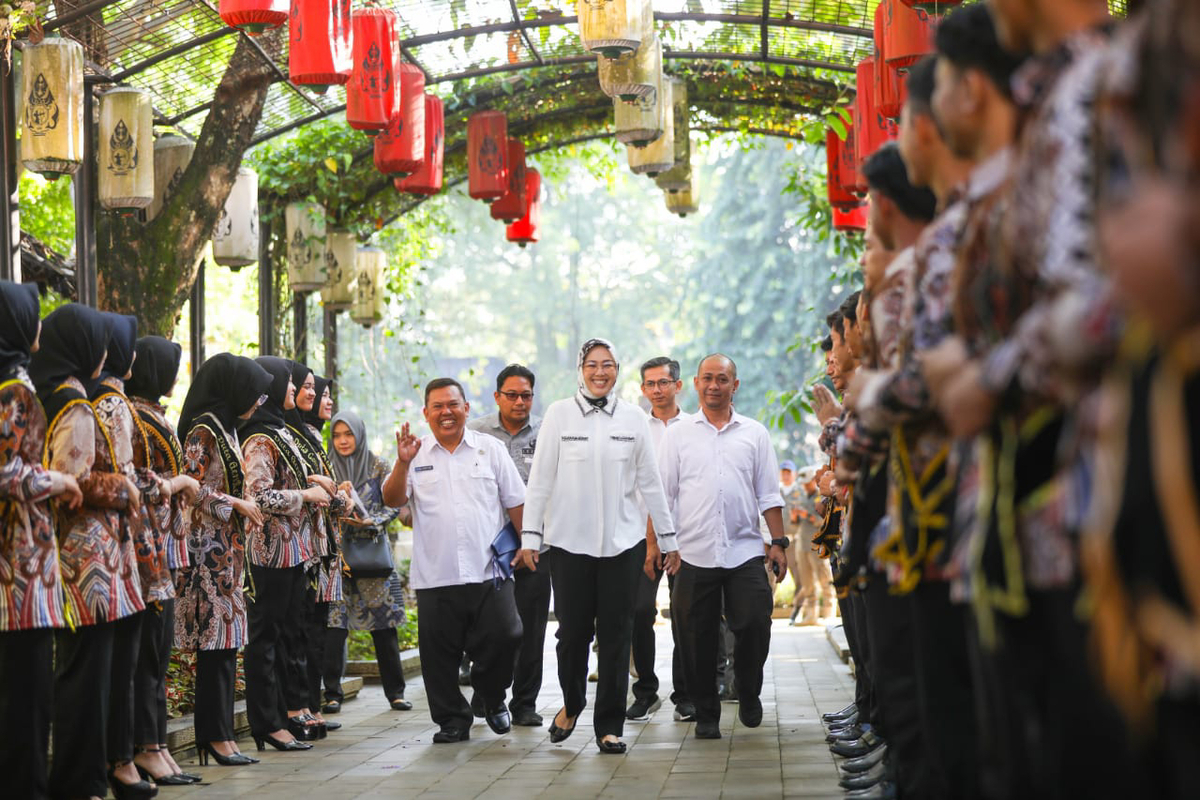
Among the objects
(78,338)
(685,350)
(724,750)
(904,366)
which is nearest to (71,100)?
(78,338)

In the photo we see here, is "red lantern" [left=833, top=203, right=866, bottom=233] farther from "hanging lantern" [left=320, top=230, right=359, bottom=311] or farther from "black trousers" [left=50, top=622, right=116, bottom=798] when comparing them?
"black trousers" [left=50, top=622, right=116, bottom=798]

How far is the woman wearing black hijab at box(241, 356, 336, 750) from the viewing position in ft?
26.1

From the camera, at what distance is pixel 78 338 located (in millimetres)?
6078

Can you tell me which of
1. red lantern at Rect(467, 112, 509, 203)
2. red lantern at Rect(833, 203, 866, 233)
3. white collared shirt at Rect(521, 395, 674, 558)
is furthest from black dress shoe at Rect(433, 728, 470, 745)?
red lantern at Rect(833, 203, 866, 233)

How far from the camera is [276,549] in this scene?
26.4ft

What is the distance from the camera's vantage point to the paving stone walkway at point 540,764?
22.0 ft

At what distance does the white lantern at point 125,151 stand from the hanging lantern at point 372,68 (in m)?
1.50

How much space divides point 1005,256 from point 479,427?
7915 millimetres

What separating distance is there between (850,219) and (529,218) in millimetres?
3541

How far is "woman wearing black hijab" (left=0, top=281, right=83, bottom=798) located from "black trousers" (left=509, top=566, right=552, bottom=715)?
13.2 feet

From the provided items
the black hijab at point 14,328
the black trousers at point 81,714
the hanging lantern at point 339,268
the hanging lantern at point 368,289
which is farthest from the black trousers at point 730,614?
the hanging lantern at point 368,289

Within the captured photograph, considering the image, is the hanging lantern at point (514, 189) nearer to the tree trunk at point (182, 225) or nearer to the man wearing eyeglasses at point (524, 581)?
the tree trunk at point (182, 225)

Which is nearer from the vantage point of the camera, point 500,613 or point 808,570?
point 500,613

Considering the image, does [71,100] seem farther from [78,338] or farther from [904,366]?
[904,366]
